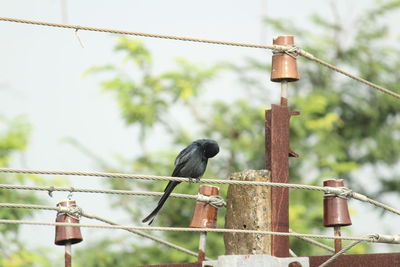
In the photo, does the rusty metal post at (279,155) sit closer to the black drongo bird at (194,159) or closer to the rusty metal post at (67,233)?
the black drongo bird at (194,159)

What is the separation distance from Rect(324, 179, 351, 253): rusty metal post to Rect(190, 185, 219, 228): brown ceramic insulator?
815 millimetres

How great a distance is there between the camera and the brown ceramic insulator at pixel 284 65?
7383 mm

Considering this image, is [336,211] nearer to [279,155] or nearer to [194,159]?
[279,155]

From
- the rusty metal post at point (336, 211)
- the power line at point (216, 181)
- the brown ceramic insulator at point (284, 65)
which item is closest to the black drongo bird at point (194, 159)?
the power line at point (216, 181)

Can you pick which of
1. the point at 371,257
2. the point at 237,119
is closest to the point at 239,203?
the point at 371,257

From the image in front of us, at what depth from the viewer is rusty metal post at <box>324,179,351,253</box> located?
23.3 feet

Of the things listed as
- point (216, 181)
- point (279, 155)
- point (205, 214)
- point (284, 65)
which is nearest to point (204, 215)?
→ point (205, 214)

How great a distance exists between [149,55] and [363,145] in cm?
448

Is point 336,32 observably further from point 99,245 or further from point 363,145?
point 99,245

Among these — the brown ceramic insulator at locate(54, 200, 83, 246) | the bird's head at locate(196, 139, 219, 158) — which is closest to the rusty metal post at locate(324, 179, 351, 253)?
the bird's head at locate(196, 139, 219, 158)

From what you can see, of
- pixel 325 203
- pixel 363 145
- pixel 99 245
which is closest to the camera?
pixel 325 203

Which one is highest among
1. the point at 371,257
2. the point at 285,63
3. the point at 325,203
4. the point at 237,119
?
the point at 237,119

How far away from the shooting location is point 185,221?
16.1 metres

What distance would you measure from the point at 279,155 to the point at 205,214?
758 mm
